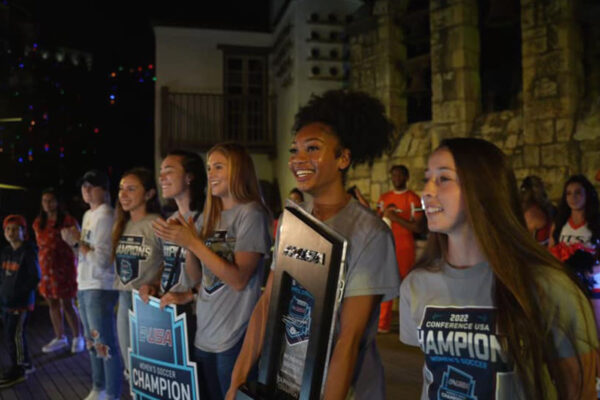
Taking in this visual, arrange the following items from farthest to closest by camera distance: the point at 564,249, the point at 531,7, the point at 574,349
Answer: the point at 531,7 → the point at 564,249 → the point at 574,349

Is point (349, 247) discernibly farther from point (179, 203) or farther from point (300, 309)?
point (179, 203)

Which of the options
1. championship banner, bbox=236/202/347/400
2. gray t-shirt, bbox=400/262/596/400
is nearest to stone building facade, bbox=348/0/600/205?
gray t-shirt, bbox=400/262/596/400

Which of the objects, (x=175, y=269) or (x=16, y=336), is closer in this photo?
(x=175, y=269)

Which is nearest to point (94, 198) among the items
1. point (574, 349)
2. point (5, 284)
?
point (5, 284)

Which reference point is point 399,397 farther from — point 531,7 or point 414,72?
point 414,72

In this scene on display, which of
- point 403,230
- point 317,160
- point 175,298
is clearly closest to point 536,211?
point 403,230

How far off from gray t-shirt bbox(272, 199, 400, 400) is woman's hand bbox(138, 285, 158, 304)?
5.01ft

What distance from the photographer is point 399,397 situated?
14.1ft

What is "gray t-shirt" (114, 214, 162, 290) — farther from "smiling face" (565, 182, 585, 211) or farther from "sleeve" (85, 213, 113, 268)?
"smiling face" (565, 182, 585, 211)

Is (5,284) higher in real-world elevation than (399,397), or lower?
higher

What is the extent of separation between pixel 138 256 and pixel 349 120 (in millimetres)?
2064

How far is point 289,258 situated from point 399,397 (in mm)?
2963

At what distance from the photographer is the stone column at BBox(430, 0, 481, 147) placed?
28.3 ft

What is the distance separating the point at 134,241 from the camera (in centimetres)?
380
